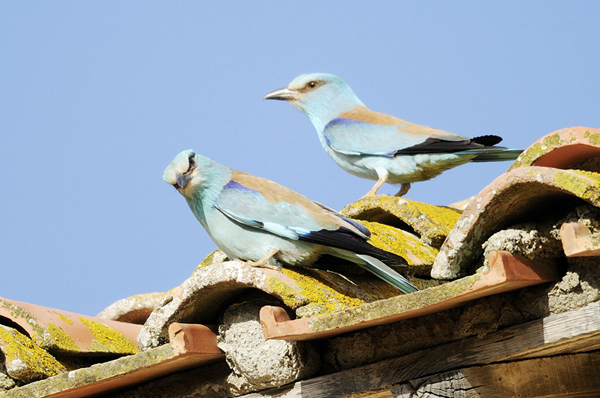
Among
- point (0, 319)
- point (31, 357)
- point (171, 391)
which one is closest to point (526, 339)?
point (171, 391)

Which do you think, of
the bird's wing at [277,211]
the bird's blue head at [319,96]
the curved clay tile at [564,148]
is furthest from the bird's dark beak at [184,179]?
the bird's blue head at [319,96]

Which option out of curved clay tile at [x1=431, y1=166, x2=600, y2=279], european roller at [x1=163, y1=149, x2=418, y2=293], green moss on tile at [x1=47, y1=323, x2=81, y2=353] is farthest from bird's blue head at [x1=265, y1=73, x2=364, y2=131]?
curved clay tile at [x1=431, y1=166, x2=600, y2=279]

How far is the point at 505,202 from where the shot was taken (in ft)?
9.77

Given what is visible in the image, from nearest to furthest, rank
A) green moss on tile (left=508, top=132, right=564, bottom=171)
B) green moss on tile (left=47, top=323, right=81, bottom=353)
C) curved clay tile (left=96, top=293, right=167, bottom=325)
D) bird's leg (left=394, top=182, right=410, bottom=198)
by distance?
green moss on tile (left=508, top=132, right=564, bottom=171) < green moss on tile (left=47, top=323, right=81, bottom=353) < bird's leg (left=394, top=182, right=410, bottom=198) < curved clay tile (left=96, top=293, right=167, bottom=325)

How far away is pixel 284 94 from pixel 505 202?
3911mm

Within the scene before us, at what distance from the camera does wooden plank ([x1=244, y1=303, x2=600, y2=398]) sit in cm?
281

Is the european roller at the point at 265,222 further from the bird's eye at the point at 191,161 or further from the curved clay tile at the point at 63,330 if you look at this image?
the curved clay tile at the point at 63,330

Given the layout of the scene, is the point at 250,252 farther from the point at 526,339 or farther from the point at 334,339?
the point at 526,339

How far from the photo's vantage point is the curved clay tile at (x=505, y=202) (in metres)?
2.72

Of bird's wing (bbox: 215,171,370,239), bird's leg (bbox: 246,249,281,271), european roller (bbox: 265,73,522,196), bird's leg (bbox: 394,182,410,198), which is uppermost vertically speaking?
european roller (bbox: 265,73,522,196)

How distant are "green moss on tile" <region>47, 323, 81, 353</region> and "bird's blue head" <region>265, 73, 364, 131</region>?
2842 millimetres

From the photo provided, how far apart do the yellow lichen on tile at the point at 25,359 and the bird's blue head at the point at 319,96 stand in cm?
305

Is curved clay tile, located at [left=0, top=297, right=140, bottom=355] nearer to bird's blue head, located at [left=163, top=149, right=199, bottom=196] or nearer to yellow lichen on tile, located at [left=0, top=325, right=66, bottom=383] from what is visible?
yellow lichen on tile, located at [left=0, top=325, right=66, bottom=383]

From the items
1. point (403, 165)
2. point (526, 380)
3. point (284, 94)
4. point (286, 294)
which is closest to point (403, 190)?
point (403, 165)
